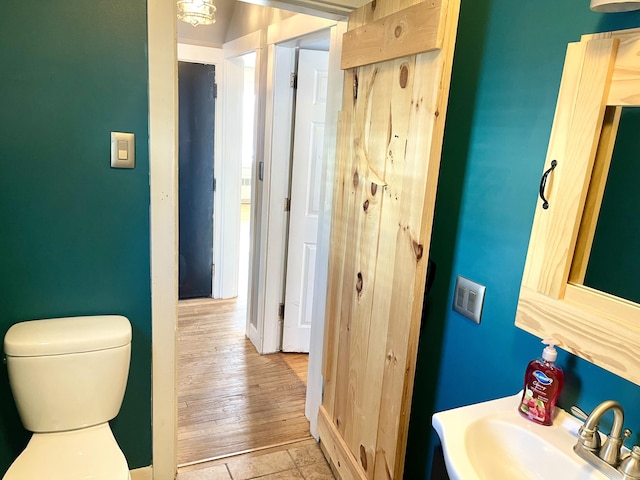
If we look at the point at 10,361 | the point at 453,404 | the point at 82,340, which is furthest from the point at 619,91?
the point at 10,361

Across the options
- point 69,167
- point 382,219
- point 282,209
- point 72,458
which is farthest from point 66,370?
point 282,209

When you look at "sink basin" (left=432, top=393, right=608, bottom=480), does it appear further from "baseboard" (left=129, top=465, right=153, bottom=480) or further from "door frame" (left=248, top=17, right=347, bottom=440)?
"baseboard" (left=129, top=465, right=153, bottom=480)

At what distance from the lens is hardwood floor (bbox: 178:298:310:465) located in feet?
7.34

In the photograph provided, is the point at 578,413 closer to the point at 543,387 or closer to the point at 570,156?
the point at 543,387

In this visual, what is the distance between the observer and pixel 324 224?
7.06ft

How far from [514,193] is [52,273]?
1.60 meters

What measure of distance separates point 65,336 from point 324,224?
1.18m

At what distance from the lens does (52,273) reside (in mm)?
1613

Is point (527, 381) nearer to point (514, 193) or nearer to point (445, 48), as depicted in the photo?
point (514, 193)

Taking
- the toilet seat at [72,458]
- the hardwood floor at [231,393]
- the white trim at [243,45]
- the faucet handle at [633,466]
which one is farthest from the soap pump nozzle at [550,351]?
the white trim at [243,45]

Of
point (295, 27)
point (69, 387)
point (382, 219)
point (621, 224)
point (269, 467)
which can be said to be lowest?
point (269, 467)

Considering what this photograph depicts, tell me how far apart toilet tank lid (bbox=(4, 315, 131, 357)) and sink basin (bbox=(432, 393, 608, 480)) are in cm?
115

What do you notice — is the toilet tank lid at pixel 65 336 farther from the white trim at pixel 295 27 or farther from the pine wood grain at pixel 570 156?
the white trim at pixel 295 27

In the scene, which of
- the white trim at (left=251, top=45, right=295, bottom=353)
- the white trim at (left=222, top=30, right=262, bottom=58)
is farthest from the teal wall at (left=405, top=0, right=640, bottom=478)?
the white trim at (left=222, top=30, right=262, bottom=58)
